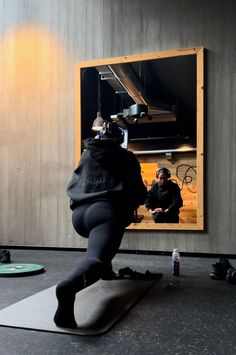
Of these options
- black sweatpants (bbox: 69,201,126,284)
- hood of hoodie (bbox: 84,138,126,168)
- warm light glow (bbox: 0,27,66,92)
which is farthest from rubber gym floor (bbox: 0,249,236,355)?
warm light glow (bbox: 0,27,66,92)

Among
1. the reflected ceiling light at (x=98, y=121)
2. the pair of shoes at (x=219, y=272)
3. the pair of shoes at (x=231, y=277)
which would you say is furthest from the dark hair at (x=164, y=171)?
the pair of shoes at (x=231, y=277)

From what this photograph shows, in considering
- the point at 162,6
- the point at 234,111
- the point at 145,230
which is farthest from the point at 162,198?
the point at 162,6

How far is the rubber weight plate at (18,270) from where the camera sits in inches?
134

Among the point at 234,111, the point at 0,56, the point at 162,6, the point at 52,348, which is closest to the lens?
the point at 52,348

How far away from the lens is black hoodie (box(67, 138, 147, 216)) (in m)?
2.68

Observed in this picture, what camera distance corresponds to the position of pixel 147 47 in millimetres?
4871

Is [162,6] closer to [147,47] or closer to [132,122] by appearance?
[147,47]

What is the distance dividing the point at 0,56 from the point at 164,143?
9.01 feet

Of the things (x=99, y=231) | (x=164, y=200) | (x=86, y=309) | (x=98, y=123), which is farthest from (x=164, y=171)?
(x=86, y=309)

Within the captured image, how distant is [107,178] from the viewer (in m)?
2.73

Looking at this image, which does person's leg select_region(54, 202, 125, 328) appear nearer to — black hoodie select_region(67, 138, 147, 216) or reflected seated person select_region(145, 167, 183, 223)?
black hoodie select_region(67, 138, 147, 216)

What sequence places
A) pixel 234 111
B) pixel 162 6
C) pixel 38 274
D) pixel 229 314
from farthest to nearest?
1. pixel 162 6
2. pixel 234 111
3. pixel 38 274
4. pixel 229 314

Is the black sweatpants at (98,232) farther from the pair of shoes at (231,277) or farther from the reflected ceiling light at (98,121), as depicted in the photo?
the reflected ceiling light at (98,121)

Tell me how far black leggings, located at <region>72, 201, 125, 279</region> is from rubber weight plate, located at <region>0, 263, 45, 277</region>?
1.07 metres
